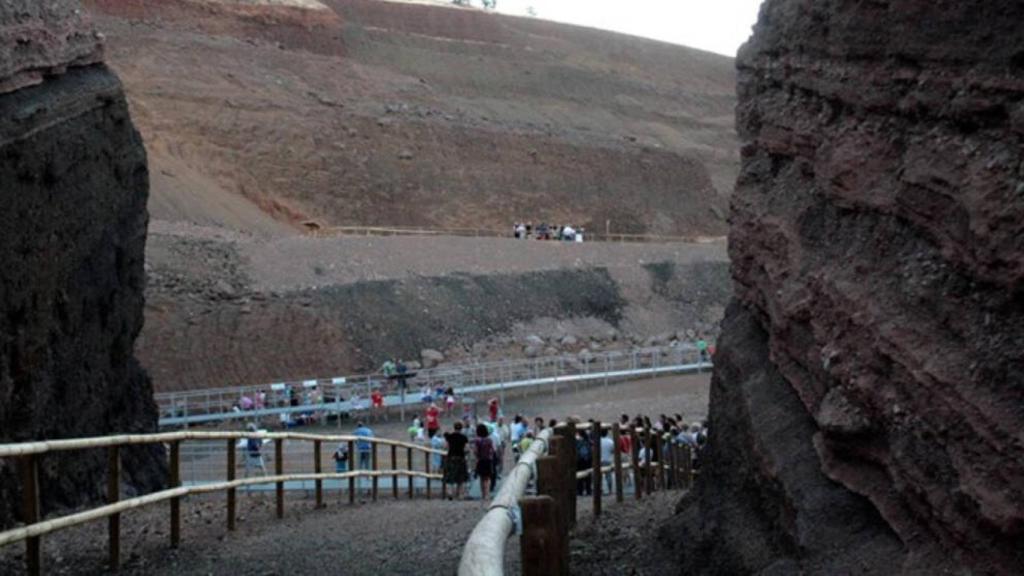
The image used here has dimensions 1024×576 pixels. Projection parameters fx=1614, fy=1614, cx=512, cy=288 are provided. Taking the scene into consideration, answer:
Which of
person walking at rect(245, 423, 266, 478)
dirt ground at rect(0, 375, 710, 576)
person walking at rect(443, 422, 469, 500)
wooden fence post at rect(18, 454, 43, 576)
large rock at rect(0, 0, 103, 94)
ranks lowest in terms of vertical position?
person walking at rect(245, 423, 266, 478)

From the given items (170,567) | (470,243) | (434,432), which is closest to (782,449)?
(170,567)

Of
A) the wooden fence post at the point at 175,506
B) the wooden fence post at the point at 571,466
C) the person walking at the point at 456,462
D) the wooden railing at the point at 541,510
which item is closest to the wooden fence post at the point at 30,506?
the wooden fence post at the point at 175,506

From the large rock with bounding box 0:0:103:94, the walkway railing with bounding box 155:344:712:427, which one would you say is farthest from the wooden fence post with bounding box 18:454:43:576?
the walkway railing with bounding box 155:344:712:427

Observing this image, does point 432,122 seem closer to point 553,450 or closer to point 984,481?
point 553,450

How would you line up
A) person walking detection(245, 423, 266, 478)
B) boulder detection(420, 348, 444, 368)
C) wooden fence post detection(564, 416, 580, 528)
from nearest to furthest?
wooden fence post detection(564, 416, 580, 528)
person walking detection(245, 423, 266, 478)
boulder detection(420, 348, 444, 368)

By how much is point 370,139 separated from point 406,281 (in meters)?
25.4

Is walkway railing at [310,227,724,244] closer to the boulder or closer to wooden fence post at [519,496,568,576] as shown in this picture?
the boulder

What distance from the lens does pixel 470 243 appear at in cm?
5938

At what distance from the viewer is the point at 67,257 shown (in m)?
16.3

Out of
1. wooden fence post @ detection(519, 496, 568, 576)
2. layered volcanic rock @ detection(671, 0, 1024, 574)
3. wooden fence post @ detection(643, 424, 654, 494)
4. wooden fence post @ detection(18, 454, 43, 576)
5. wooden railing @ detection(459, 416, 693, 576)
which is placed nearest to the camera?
wooden railing @ detection(459, 416, 693, 576)

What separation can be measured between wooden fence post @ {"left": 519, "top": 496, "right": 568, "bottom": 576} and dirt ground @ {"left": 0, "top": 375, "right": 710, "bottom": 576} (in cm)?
375

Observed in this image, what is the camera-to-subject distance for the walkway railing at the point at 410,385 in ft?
118

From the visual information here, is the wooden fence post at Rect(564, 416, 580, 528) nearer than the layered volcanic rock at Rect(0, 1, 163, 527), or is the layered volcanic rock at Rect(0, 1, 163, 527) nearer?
the wooden fence post at Rect(564, 416, 580, 528)

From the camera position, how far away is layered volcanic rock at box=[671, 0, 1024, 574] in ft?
20.3
